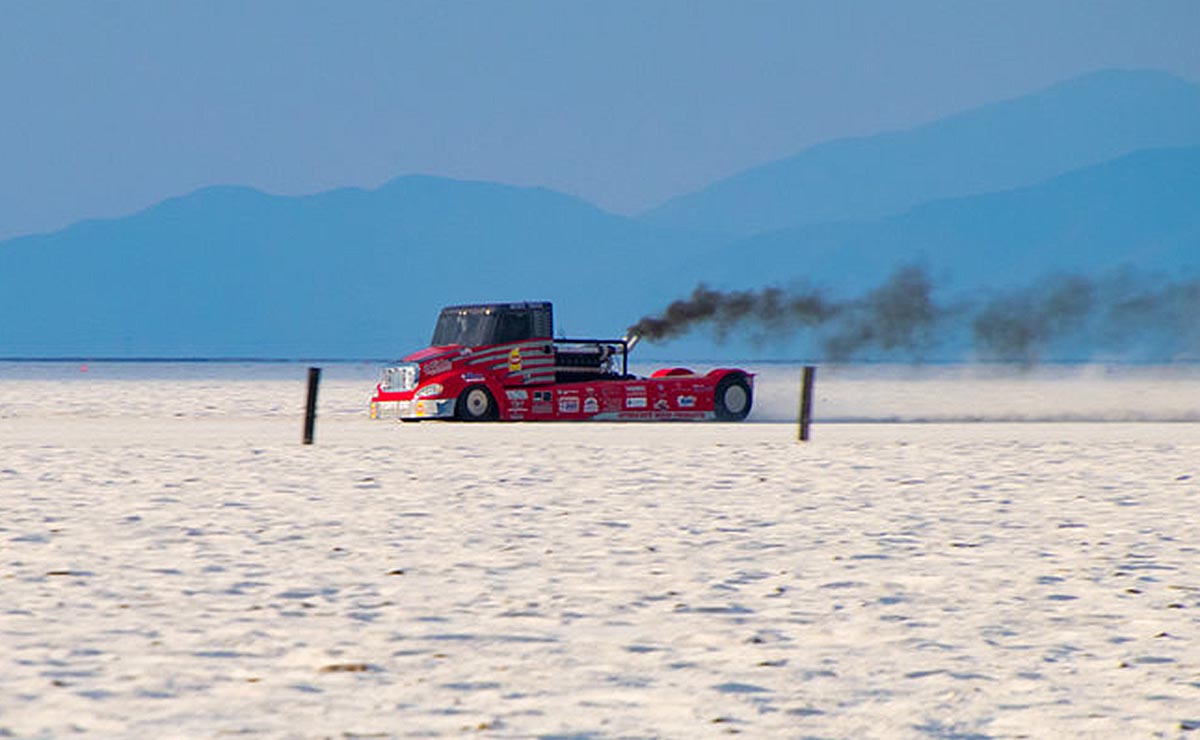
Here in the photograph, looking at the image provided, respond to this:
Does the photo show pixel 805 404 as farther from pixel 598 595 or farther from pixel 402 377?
pixel 598 595

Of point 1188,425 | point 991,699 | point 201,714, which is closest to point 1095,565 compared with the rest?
point 991,699

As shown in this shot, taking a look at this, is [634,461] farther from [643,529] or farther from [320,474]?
[643,529]

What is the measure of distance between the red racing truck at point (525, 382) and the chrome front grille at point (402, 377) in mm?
19

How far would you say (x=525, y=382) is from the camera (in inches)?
1163

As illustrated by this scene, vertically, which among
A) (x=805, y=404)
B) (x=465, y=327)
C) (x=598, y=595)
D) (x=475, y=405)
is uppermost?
(x=465, y=327)

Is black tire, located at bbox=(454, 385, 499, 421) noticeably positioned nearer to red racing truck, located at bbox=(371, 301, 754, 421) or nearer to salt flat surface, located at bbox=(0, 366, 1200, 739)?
red racing truck, located at bbox=(371, 301, 754, 421)

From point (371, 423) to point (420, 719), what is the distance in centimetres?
2386

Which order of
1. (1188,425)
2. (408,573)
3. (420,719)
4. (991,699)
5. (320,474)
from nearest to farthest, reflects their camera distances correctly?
(420,719) → (991,699) → (408,573) → (320,474) → (1188,425)

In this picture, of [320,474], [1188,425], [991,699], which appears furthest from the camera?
[1188,425]

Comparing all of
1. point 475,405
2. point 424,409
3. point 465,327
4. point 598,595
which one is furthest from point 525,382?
point 598,595

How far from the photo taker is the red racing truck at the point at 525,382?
29250mm

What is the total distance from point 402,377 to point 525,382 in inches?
99.1

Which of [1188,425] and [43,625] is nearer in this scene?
[43,625]

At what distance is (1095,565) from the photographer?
1112 centimetres
